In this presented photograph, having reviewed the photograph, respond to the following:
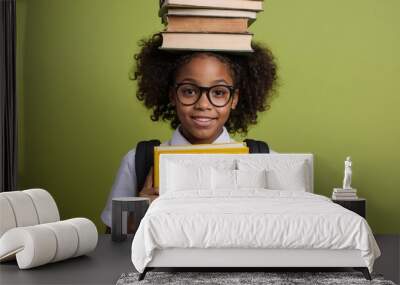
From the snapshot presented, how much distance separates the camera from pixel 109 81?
7.06 m

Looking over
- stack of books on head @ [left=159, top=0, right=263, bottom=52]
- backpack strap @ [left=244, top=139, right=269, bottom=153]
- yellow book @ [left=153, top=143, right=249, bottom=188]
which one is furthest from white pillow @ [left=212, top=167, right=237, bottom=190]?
stack of books on head @ [left=159, top=0, right=263, bottom=52]

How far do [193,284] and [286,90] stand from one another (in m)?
2.89

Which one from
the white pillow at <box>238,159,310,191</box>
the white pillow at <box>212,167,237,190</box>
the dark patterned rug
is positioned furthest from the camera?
the white pillow at <box>238,159,310,191</box>

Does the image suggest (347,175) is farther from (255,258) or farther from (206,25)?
(255,258)

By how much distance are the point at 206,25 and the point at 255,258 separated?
2732mm

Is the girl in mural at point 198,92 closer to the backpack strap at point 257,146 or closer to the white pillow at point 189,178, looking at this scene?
the backpack strap at point 257,146

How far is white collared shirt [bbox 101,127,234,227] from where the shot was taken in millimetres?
6978

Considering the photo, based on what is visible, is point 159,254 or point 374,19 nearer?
point 159,254

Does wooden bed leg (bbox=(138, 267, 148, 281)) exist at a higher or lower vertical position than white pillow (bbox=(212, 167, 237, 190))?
lower

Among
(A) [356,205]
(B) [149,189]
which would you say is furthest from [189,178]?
(A) [356,205]

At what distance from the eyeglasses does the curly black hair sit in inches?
4.4

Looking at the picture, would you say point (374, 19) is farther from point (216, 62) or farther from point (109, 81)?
point (109, 81)

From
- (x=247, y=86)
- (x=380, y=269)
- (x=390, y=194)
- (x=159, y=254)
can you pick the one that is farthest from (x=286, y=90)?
(x=159, y=254)

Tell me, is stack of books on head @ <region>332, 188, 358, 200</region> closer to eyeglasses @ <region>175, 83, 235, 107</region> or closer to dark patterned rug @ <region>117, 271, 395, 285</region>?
eyeglasses @ <region>175, 83, 235, 107</region>
